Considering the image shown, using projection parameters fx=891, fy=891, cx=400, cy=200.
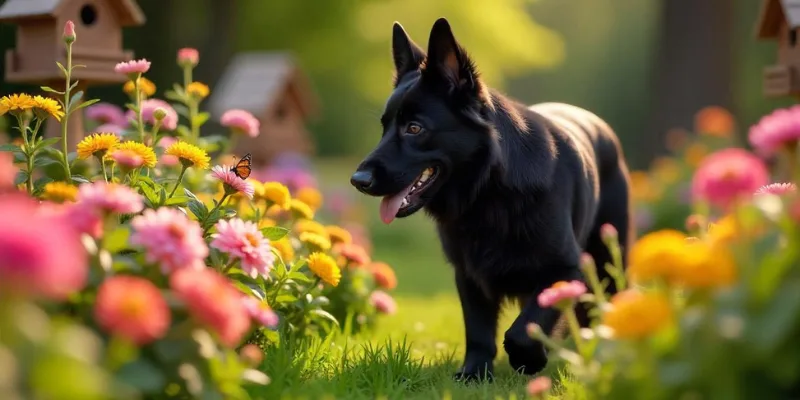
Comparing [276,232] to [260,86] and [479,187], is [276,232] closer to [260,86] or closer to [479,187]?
[479,187]

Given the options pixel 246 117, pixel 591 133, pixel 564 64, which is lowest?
pixel 564 64

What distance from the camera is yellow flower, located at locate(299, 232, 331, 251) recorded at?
3.39 metres

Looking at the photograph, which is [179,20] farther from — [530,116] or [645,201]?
[530,116]

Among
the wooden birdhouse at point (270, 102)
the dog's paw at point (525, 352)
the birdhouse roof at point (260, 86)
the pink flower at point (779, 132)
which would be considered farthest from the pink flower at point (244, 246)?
the birdhouse roof at point (260, 86)

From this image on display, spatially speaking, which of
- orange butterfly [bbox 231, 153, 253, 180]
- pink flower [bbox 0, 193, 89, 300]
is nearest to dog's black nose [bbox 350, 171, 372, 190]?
orange butterfly [bbox 231, 153, 253, 180]

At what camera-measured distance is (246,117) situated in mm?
3520

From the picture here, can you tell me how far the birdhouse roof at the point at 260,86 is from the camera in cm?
774

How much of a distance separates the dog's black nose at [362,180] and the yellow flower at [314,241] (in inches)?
16.4

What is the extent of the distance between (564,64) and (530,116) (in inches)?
840

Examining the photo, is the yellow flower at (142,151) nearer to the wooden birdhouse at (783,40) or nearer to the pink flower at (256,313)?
the pink flower at (256,313)

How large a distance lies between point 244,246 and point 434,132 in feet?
3.37

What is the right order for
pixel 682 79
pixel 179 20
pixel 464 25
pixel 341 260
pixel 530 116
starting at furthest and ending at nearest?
pixel 464 25 < pixel 179 20 < pixel 682 79 < pixel 341 260 < pixel 530 116

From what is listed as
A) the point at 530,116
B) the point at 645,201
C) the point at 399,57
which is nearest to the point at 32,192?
the point at 399,57

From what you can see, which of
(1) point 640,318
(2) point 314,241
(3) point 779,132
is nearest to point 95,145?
(2) point 314,241
